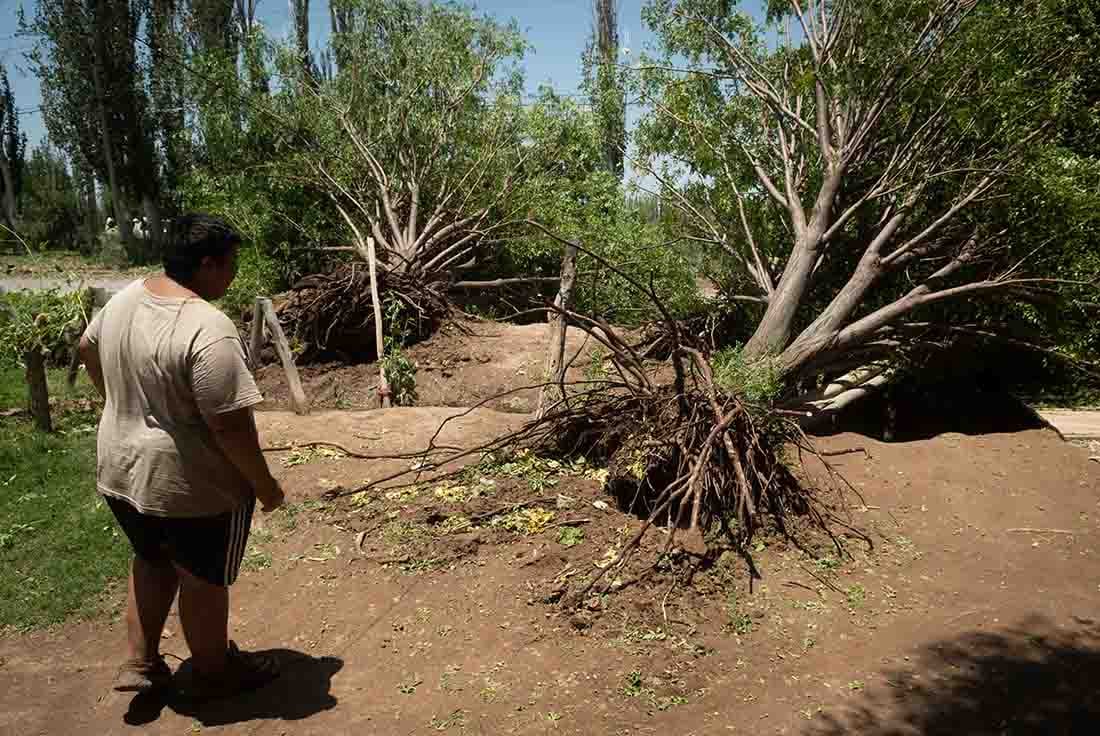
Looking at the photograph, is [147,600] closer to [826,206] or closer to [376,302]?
[826,206]

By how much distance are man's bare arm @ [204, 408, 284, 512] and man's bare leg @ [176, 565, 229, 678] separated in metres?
0.38

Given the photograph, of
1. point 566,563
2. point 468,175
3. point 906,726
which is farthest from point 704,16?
point 906,726

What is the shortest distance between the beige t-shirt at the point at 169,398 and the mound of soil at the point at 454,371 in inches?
220

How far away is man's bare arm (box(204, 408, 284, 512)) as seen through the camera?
273 cm

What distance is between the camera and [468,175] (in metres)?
11.2

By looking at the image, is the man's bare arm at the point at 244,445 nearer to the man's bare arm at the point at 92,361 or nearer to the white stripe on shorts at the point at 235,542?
the white stripe on shorts at the point at 235,542

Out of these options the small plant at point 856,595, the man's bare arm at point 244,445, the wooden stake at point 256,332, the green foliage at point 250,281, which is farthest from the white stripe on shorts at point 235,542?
the green foliage at point 250,281

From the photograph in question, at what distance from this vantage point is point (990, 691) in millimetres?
3299

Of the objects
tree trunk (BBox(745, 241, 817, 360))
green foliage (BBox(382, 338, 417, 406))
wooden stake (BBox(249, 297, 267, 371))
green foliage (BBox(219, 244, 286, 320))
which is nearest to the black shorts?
tree trunk (BBox(745, 241, 817, 360))

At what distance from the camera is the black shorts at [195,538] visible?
288 centimetres

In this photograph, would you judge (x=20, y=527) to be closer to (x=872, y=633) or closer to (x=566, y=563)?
(x=566, y=563)

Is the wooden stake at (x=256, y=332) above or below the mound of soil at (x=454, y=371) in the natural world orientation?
above

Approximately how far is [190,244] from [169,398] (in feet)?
1.66

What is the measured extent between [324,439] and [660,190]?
4292mm
